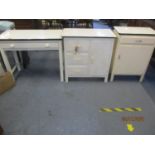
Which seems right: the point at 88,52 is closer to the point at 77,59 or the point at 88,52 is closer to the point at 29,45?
the point at 77,59

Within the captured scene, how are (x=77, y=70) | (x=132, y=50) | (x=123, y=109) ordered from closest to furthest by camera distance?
(x=123, y=109) < (x=132, y=50) < (x=77, y=70)

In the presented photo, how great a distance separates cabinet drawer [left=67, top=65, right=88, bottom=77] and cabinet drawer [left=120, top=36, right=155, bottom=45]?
697 mm

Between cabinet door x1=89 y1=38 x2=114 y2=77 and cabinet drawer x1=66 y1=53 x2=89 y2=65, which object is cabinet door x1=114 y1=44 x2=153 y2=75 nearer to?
cabinet door x1=89 y1=38 x2=114 y2=77

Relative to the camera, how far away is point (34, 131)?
4.74ft

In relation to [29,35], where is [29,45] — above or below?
below

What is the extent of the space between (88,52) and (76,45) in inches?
8.6

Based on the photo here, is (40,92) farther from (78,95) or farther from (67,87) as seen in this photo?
(78,95)

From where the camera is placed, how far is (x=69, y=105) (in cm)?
178

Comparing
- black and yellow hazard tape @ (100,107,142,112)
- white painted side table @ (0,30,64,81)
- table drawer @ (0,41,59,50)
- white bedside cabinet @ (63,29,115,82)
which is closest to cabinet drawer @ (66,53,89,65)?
white bedside cabinet @ (63,29,115,82)

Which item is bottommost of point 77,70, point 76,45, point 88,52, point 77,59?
point 77,70

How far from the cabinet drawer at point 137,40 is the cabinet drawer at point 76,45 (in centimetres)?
53

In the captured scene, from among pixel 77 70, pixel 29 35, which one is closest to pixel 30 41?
pixel 29 35

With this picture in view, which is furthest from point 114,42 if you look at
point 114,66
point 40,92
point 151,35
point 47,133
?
point 47,133

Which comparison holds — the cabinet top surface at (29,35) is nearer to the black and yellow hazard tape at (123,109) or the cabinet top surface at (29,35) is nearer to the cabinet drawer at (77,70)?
the cabinet drawer at (77,70)
